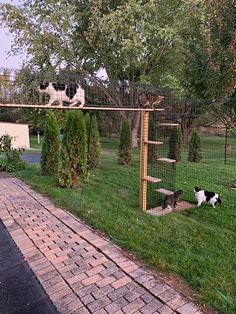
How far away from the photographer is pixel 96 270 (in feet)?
10.2

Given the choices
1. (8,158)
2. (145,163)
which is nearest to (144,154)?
(145,163)

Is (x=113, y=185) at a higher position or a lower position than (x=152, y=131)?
lower

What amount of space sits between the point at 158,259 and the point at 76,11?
15971 mm

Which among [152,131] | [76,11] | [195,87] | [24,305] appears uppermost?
[76,11]

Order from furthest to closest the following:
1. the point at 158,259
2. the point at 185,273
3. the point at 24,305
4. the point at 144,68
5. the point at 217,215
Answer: the point at 144,68, the point at 217,215, the point at 158,259, the point at 185,273, the point at 24,305

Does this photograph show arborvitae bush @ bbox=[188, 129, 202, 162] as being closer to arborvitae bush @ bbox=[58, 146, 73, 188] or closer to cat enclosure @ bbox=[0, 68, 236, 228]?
cat enclosure @ bbox=[0, 68, 236, 228]

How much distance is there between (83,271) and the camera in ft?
10.1

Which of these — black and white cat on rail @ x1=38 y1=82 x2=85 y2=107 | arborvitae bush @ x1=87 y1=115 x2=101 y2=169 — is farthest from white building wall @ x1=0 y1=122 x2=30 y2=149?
black and white cat on rail @ x1=38 y1=82 x2=85 y2=107

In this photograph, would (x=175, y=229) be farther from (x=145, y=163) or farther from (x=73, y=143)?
(x=73, y=143)

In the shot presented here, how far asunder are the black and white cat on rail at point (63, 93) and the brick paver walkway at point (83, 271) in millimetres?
1846

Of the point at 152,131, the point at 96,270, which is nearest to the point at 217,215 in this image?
the point at 96,270

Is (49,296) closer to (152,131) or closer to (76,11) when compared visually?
(152,131)

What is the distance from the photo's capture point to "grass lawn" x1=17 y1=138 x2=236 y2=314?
2.91 m

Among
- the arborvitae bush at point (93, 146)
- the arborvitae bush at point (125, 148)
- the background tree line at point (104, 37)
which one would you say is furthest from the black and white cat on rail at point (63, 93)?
the background tree line at point (104, 37)
